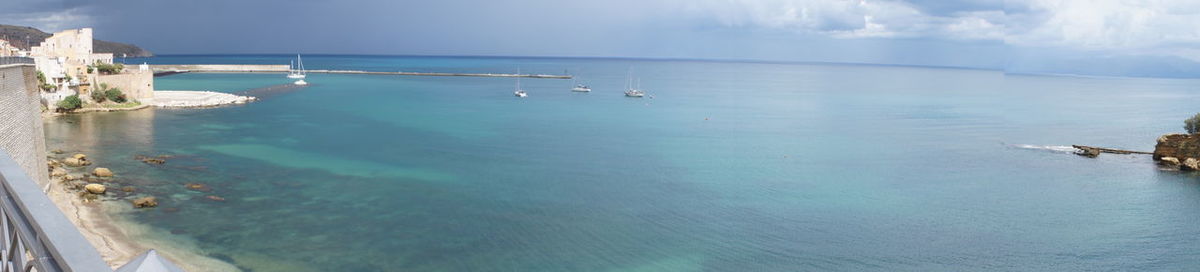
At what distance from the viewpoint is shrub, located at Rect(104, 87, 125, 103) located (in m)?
45.9

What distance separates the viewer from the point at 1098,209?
25062mm

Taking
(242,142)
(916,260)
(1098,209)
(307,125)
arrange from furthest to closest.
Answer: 1. (307,125)
2. (242,142)
3. (1098,209)
4. (916,260)

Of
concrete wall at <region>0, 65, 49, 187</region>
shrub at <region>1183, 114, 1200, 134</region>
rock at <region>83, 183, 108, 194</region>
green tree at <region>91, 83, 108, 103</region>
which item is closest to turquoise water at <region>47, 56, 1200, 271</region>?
rock at <region>83, 183, 108, 194</region>

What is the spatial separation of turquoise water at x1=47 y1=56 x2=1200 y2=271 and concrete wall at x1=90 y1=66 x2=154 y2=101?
358cm

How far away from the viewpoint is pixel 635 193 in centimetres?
2462

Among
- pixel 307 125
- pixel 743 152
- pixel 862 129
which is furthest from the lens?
pixel 862 129

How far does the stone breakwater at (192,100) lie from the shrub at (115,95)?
1971 millimetres

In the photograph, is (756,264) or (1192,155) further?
(1192,155)

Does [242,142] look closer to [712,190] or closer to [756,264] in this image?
[712,190]

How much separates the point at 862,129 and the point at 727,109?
1605 cm

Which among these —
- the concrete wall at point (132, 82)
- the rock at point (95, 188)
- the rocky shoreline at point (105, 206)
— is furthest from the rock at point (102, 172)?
the concrete wall at point (132, 82)

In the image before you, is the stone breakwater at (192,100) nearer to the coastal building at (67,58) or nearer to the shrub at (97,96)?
the shrub at (97,96)

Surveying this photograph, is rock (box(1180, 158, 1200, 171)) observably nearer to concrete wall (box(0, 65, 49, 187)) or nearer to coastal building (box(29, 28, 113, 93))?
concrete wall (box(0, 65, 49, 187))

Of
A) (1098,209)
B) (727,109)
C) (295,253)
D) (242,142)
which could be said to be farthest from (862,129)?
(295,253)
